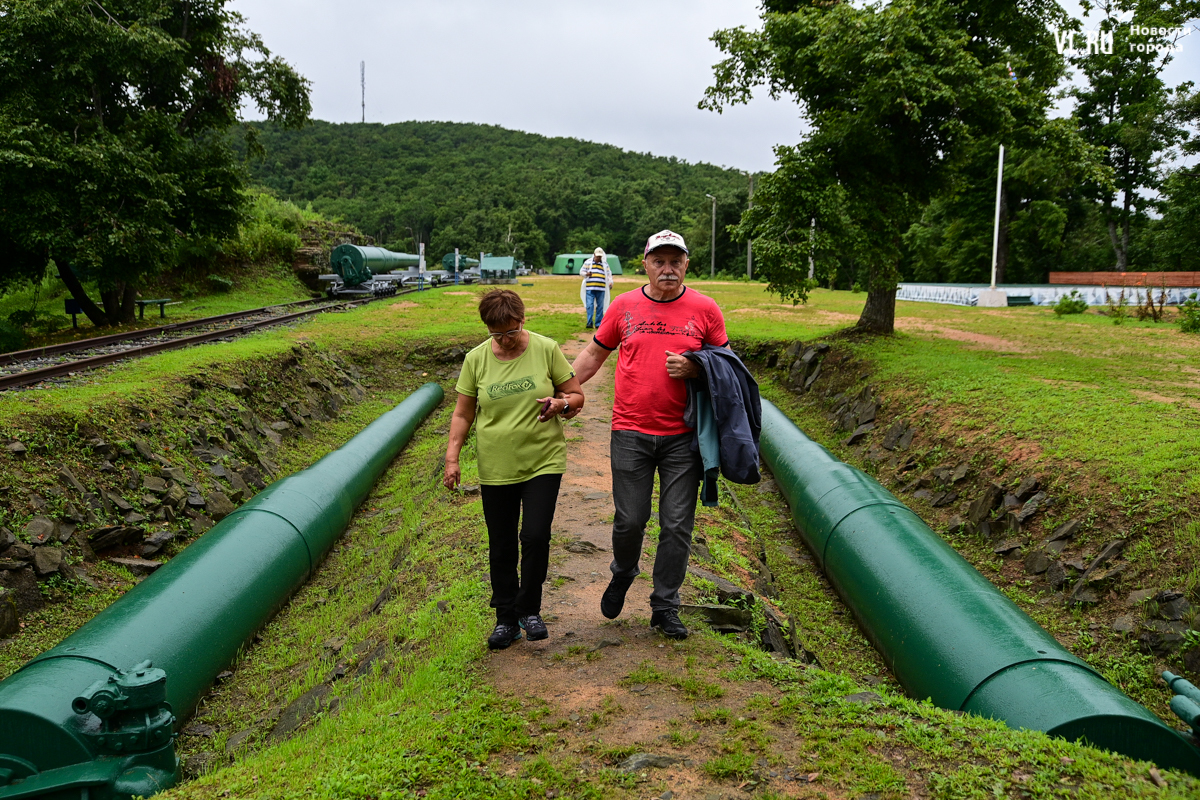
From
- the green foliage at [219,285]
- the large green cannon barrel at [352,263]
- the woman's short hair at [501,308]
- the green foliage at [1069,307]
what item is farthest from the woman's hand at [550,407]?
the large green cannon barrel at [352,263]

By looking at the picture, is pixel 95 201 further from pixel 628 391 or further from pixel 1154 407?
pixel 1154 407

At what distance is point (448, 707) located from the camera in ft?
12.0

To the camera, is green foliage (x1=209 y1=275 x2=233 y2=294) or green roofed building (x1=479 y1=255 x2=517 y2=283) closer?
green foliage (x1=209 y1=275 x2=233 y2=294)

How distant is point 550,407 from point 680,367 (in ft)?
2.18

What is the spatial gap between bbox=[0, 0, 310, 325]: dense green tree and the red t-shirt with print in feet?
42.3

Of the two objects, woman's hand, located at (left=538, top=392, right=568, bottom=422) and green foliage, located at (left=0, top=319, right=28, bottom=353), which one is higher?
woman's hand, located at (left=538, top=392, right=568, bottom=422)

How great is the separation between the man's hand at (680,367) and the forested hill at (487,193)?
57.4 meters

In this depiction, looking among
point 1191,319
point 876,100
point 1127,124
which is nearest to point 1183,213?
point 1127,124

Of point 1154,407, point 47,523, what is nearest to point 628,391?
point 47,523

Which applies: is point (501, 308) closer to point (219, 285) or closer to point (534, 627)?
point (534, 627)

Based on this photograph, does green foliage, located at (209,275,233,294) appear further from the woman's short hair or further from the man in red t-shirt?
the man in red t-shirt

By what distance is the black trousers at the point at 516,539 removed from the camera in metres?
4.06

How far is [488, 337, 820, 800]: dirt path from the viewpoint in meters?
3.11

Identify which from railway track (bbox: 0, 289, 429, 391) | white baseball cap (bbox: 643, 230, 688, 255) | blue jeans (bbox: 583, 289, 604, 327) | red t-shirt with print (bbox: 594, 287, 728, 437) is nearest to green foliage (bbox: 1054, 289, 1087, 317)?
blue jeans (bbox: 583, 289, 604, 327)
